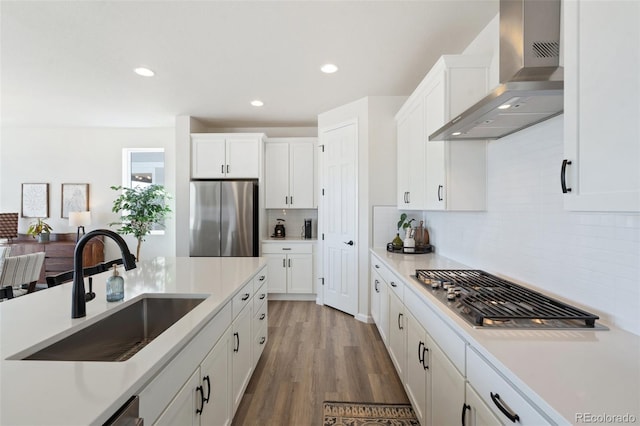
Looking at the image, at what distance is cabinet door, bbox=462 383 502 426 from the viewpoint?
970 millimetres

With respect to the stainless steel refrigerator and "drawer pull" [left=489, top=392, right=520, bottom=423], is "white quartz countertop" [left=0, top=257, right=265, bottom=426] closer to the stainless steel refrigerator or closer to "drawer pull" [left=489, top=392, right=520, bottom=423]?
"drawer pull" [left=489, top=392, right=520, bottom=423]

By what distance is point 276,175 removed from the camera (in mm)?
4684

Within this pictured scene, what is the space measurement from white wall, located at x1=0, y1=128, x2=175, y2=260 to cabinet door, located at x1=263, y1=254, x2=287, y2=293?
85.6 inches

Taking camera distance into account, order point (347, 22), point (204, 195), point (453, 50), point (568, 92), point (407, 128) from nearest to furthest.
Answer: point (568, 92) → point (347, 22) → point (453, 50) → point (407, 128) → point (204, 195)

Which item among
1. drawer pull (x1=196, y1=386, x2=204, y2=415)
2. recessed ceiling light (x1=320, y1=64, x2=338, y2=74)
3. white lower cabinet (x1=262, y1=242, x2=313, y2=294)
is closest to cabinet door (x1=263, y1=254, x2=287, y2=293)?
white lower cabinet (x1=262, y1=242, x2=313, y2=294)

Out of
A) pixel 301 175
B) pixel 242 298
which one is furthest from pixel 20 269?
pixel 301 175

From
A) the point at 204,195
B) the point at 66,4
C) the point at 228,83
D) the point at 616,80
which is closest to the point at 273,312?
the point at 204,195

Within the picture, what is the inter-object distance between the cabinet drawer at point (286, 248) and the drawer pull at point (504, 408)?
11.6 ft

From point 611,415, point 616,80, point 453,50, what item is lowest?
point 611,415

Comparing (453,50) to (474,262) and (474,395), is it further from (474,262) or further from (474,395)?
(474,395)

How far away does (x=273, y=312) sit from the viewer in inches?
154

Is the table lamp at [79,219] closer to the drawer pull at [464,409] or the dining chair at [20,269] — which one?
the dining chair at [20,269]

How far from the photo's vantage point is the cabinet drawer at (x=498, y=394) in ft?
2.55

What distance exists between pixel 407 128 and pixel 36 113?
5.39 m
